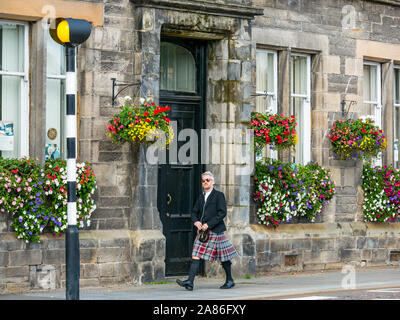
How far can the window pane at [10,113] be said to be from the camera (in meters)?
14.2

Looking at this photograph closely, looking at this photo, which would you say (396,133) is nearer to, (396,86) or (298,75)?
(396,86)

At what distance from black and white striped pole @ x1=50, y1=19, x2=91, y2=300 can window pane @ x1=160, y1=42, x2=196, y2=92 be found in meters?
4.71

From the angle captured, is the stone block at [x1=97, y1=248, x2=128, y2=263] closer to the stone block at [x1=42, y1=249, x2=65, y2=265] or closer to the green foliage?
the stone block at [x1=42, y1=249, x2=65, y2=265]

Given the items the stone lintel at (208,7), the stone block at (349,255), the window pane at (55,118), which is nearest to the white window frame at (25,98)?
the window pane at (55,118)

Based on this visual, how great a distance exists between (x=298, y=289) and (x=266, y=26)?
5438mm

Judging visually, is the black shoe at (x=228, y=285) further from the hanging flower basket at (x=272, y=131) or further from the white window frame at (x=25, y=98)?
the white window frame at (x=25, y=98)

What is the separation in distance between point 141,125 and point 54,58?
177cm

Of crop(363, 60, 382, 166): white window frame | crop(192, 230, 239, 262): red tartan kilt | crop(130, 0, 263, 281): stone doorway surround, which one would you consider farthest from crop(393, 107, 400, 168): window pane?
crop(192, 230, 239, 262): red tartan kilt

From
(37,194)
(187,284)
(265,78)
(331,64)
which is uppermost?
(331,64)

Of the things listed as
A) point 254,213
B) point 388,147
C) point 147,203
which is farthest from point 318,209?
point 147,203

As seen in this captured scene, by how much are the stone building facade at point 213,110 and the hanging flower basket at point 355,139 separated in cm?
20

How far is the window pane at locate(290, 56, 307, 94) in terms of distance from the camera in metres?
18.2

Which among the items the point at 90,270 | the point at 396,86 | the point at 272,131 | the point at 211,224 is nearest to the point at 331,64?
the point at 396,86

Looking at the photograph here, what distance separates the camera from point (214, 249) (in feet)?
47.0
